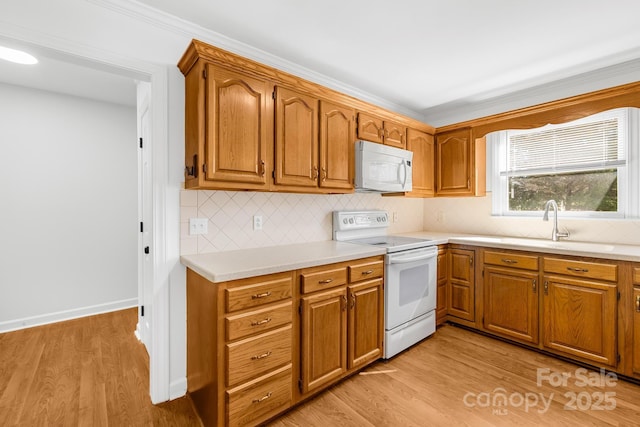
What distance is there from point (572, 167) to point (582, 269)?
1.16 meters

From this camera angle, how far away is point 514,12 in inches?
73.5

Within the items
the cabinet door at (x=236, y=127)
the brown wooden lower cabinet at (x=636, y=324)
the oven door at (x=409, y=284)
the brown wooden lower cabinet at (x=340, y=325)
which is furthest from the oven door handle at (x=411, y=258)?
the brown wooden lower cabinet at (x=636, y=324)

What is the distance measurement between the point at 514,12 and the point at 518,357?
2.58 metres

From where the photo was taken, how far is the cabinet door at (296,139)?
82.5 inches

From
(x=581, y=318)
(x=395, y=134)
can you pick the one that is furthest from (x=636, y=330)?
(x=395, y=134)

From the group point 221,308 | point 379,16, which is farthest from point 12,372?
point 379,16

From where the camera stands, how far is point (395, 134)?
3021mm

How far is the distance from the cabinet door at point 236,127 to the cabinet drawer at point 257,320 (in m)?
0.81

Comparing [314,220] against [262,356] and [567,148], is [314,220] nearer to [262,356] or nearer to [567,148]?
[262,356]

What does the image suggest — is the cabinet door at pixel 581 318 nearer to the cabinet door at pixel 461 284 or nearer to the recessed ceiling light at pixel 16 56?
the cabinet door at pixel 461 284

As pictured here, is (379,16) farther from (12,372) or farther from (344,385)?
(12,372)

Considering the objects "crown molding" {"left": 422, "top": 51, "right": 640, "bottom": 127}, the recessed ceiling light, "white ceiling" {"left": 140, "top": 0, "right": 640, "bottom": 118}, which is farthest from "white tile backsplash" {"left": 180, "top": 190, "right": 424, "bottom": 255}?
the recessed ceiling light

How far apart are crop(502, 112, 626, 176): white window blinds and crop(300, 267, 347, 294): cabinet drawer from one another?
249 centimetres

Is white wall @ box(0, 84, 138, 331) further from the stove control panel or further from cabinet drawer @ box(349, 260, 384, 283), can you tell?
cabinet drawer @ box(349, 260, 384, 283)
